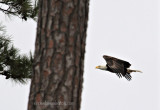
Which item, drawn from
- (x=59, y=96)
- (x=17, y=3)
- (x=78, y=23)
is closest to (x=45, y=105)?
(x=59, y=96)

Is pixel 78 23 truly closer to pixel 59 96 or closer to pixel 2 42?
pixel 59 96

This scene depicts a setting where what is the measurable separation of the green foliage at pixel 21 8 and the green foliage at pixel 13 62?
0.29 metres

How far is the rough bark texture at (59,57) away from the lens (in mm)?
1474

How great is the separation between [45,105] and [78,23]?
1.35 ft

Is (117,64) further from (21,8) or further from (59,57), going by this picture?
(59,57)

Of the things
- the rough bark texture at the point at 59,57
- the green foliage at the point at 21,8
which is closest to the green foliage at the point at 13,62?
the green foliage at the point at 21,8

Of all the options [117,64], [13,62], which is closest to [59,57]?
[13,62]

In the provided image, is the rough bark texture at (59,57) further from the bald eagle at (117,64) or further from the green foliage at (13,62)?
the bald eagle at (117,64)

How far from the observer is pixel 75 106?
1.50 m

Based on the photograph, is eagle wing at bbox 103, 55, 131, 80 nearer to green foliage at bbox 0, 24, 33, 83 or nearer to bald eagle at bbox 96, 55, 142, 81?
bald eagle at bbox 96, 55, 142, 81

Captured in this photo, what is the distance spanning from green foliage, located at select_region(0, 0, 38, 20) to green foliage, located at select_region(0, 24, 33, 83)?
0.29m

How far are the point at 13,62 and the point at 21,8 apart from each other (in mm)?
589

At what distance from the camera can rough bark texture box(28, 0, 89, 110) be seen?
1474 mm

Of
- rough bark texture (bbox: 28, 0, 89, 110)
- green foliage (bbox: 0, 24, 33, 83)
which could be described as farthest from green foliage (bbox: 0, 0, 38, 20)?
rough bark texture (bbox: 28, 0, 89, 110)
